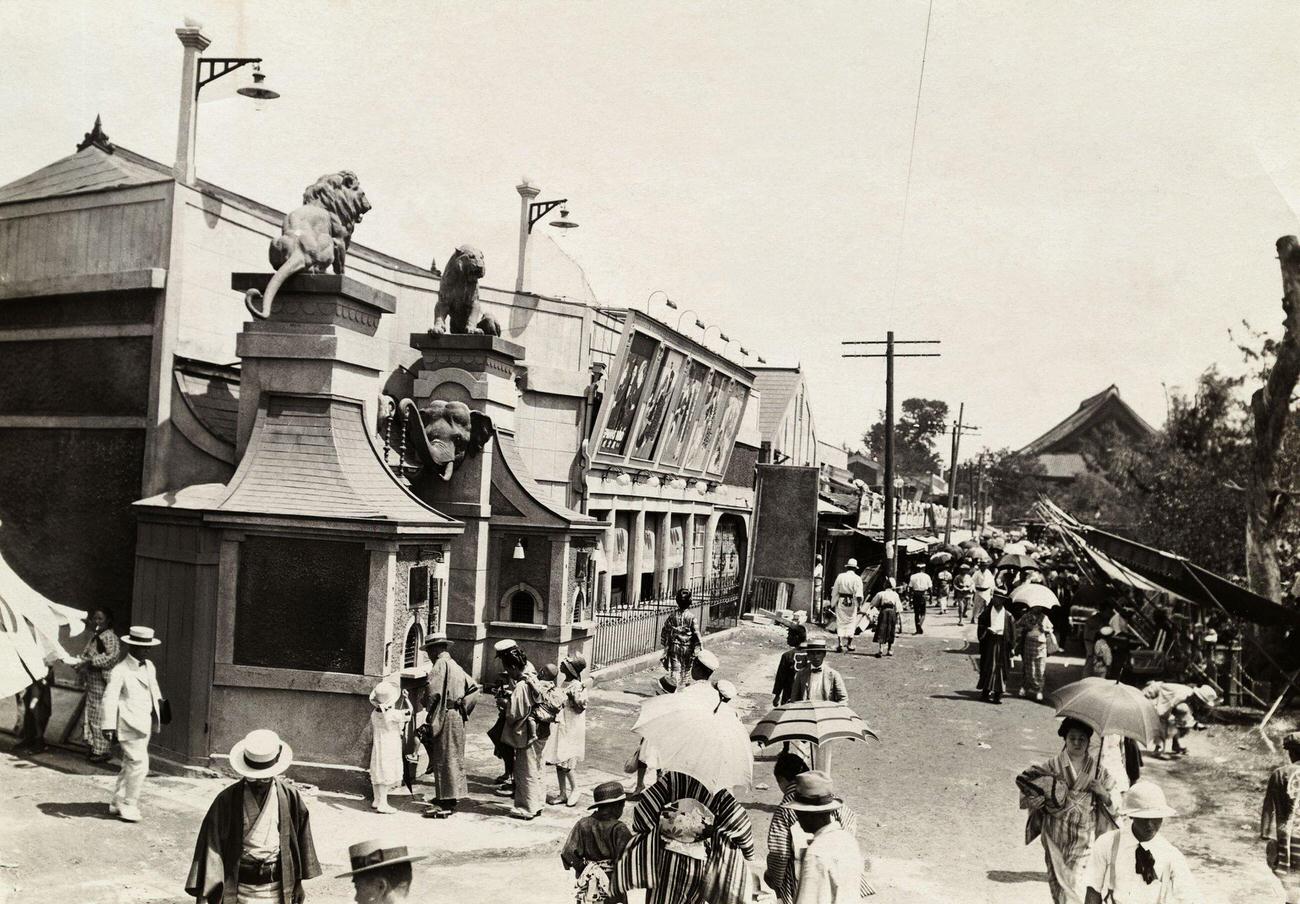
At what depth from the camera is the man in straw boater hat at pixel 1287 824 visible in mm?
7168

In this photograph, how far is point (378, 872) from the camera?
457 centimetres

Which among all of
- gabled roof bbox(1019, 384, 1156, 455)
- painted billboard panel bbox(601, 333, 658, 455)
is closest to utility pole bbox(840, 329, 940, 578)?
painted billboard panel bbox(601, 333, 658, 455)

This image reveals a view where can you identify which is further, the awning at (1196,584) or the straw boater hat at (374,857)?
the awning at (1196,584)

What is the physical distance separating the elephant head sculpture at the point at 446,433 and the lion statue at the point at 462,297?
1196mm

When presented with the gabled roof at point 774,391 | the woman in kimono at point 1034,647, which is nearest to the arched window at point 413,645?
the woman in kimono at point 1034,647

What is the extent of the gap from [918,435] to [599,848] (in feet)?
308

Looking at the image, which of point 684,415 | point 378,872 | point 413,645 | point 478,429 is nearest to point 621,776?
point 413,645

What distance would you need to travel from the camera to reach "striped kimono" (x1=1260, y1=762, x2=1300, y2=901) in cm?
717

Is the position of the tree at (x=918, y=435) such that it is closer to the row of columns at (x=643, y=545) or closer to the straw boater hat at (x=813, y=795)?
the row of columns at (x=643, y=545)

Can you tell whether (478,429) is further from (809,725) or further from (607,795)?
(607,795)

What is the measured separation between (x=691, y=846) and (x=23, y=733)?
7898 mm

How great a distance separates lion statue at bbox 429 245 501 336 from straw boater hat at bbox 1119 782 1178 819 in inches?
446

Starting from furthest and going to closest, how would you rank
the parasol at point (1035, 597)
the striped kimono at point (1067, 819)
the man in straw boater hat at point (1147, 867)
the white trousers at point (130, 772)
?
the parasol at point (1035, 597), the white trousers at point (130, 772), the striped kimono at point (1067, 819), the man in straw boater hat at point (1147, 867)

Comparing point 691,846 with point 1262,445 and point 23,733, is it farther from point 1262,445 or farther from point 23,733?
point 1262,445
